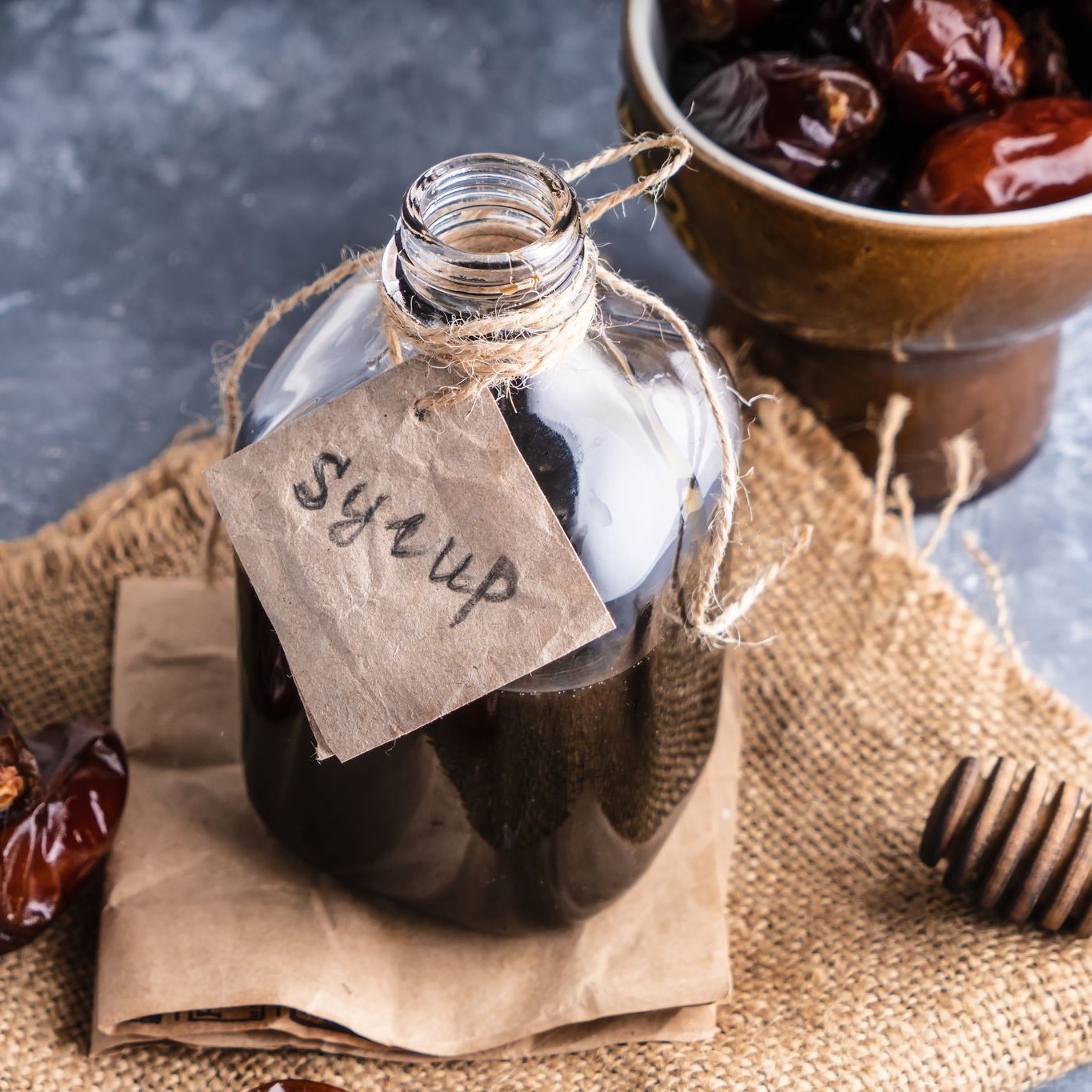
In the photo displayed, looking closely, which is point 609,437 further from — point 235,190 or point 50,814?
point 235,190

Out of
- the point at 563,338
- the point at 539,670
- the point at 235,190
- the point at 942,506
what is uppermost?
the point at 563,338

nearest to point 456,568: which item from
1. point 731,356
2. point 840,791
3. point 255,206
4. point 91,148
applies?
point 840,791

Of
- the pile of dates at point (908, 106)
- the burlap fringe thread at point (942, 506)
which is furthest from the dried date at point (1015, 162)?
the burlap fringe thread at point (942, 506)

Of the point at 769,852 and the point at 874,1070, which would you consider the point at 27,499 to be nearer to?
the point at 769,852

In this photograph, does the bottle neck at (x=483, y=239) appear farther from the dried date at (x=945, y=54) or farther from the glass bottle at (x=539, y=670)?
the dried date at (x=945, y=54)

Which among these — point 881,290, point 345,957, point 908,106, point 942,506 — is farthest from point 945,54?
point 345,957

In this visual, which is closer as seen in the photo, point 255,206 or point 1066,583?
point 1066,583
